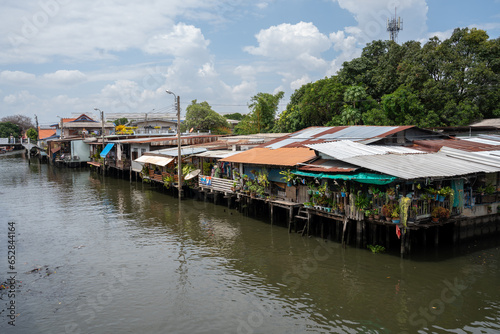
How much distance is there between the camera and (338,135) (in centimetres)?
2516

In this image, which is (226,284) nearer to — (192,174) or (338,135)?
(338,135)

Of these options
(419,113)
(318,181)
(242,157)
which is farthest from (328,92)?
(318,181)

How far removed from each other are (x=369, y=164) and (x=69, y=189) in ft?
105

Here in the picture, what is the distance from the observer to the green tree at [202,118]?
219ft

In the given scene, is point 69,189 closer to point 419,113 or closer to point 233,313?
point 233,313

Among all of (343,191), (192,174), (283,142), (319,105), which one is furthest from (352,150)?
(319,105)

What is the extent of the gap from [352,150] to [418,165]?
3.32 m

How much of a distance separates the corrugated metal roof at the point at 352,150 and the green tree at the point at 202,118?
47.5 metres

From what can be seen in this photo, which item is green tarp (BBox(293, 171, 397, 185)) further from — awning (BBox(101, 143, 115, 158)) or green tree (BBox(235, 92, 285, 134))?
green tree (BBox(235, 92, 285, 134))

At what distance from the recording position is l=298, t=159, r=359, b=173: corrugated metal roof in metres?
17.3

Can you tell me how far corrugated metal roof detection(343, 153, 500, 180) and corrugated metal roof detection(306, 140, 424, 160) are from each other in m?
0.70

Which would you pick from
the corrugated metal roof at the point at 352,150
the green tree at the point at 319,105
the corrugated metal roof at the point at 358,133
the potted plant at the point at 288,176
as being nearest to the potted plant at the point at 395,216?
the corrugated metal roof at the point at 352,150

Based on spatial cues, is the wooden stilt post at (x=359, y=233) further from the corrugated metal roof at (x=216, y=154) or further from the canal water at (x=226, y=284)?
the corrugated metal roof at (x=216, y=154)

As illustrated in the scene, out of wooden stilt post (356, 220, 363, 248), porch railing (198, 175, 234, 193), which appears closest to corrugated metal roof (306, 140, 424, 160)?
wooden stilt post (356, 220, 363, 248)
